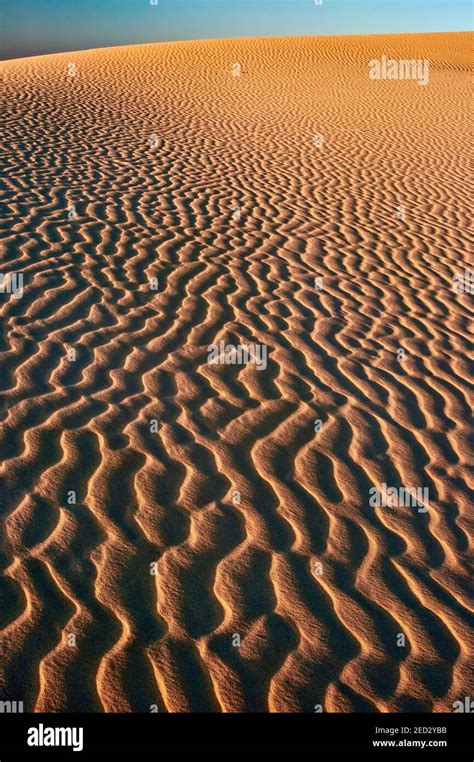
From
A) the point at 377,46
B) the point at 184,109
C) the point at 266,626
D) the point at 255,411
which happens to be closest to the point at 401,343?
the point at 255,411

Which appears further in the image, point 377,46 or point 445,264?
point 377,46

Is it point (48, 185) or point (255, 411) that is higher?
point (48, 185)

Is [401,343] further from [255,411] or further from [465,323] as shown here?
[255,411]

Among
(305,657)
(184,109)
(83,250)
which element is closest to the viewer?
(305,657)
